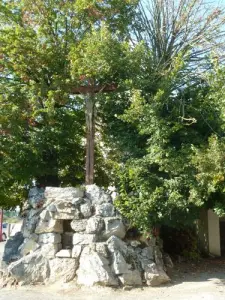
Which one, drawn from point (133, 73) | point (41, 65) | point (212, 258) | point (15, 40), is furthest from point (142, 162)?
point (212, 258)

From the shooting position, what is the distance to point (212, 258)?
13797mm

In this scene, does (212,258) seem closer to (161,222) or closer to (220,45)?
(161,222)

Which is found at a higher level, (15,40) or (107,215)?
(15,40)

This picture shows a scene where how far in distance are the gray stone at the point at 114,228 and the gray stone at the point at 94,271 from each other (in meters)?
0.72

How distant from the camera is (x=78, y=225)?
378 inches

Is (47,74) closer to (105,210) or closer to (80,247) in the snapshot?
(105,210)

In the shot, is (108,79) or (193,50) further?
(193,50)

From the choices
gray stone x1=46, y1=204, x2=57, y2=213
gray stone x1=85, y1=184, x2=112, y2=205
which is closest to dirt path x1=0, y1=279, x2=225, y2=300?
gray stone x1=46, y1=204, x2=57, y2=213

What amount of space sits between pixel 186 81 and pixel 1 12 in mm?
6966

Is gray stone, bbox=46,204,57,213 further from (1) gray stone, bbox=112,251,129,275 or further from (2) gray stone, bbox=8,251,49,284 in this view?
(1) gray stone, bbox=112,251,129,275

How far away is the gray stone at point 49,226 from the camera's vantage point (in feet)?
31.8

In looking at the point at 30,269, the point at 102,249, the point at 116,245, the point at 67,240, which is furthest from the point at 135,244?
the point at 30,269

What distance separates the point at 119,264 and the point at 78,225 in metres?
1.54

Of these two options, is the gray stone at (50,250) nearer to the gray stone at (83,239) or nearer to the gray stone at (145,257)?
the gray stone at (83,239)
